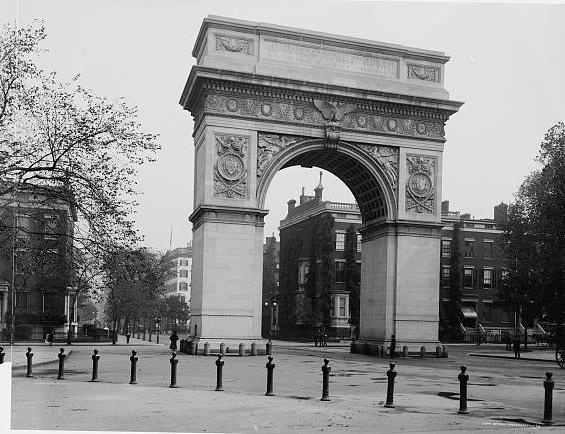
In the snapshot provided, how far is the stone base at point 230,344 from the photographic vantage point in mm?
32906

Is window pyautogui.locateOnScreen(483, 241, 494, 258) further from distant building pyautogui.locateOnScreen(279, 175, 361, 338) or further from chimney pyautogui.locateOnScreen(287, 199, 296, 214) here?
→ chimney pyautogui.locateOnScreen(287, 199, 296, 214)

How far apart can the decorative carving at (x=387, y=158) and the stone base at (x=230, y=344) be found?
399 inches

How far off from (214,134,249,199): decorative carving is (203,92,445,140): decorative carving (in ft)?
4.05

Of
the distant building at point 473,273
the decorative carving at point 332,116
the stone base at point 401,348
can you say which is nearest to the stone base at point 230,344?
the stone base at point 401,348

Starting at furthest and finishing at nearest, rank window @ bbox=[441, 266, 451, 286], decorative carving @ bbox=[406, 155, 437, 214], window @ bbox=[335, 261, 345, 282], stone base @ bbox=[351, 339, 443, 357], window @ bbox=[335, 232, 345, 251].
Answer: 1. window @ bbox=[441, 266, 451, 286]
2. window @ bbox=[335, 232, 345, 251]
3. window @ bbox=[335, 261, 345, 282]
4. decorative carving @ bbox=[406, 155, 437, 214]
5. stone base @ bbox=[351, 339, 443, 357]

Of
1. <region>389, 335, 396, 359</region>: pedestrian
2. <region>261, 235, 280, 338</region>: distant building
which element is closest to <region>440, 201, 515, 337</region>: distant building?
<region>261, 235, 280, 338</region>: distant building

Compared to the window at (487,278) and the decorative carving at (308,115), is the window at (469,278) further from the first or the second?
the decorative carving at (308,115)

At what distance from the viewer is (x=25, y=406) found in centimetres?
1449

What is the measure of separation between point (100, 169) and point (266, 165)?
1625 centimetres

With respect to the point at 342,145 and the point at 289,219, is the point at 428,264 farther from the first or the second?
the point at 289,219

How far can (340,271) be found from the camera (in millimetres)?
67938

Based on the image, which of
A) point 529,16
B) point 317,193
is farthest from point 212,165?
point 317,193

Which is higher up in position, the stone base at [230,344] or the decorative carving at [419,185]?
the decorative carving at [419,185]

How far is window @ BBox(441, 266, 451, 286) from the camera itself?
7007cm
